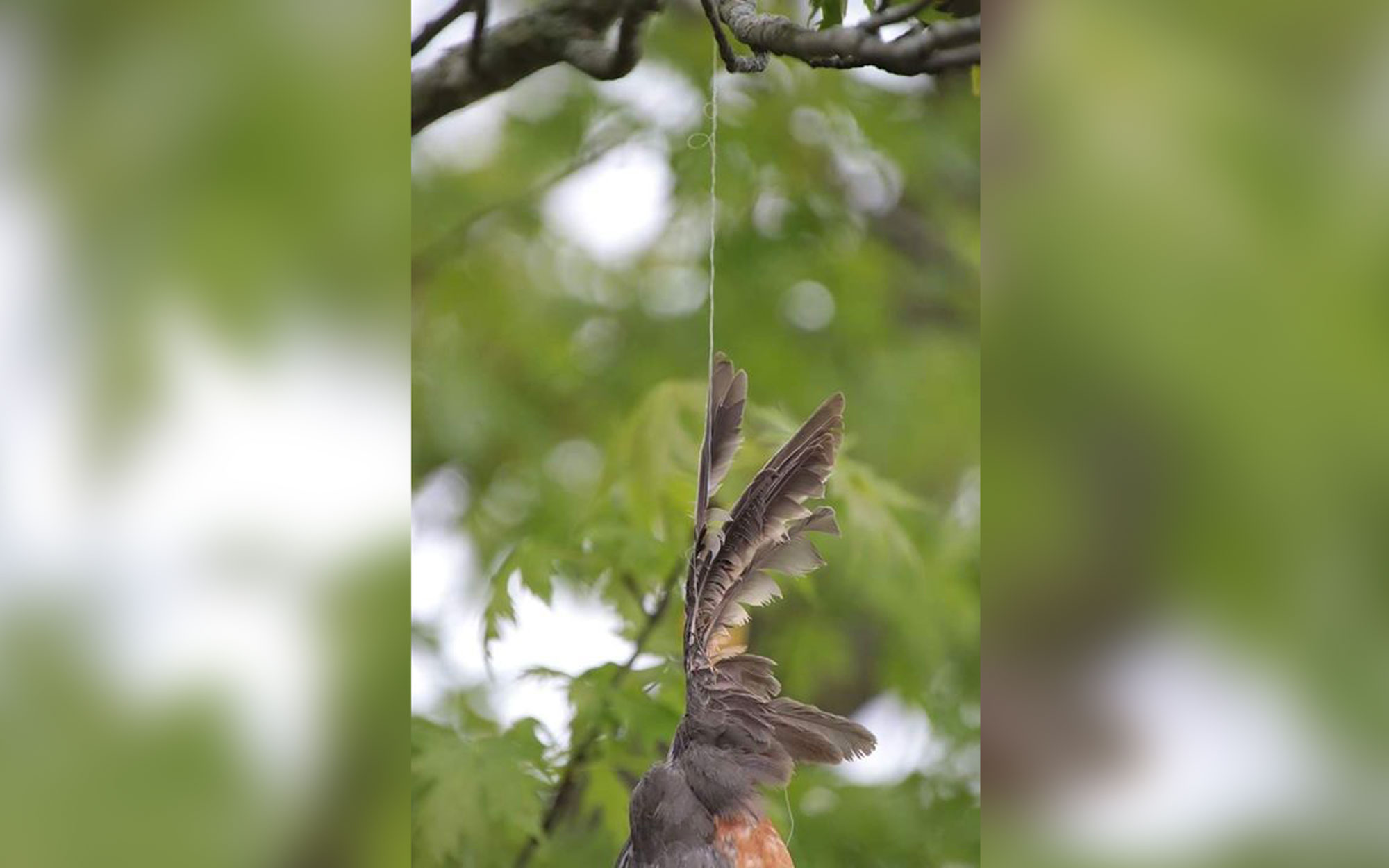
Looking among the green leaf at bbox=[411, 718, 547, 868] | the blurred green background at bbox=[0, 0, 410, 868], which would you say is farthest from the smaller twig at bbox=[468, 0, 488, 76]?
the green leaf at bbox=[411, 718, 547, 868]

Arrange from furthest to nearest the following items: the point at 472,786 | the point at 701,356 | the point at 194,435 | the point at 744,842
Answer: the point at 701,356, the point at 472,786, the point at 744,842, the point at 194,435

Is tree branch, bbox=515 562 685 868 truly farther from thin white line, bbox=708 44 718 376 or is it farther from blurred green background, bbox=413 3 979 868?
thin white line, bbox=708 44 718 376

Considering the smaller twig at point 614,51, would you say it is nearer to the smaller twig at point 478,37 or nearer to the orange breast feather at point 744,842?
the smaller twig at point 478,37

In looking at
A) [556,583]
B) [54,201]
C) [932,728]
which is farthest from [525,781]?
[54,201]

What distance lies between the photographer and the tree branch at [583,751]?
1295 millimetres

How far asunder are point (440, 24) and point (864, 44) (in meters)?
0.43

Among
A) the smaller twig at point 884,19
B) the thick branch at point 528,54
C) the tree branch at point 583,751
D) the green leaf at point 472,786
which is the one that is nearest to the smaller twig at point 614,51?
the thick branch at point 528,54

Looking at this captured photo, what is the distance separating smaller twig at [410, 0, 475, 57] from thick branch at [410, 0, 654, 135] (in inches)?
1.3

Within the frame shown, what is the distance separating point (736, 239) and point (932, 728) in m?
0.63

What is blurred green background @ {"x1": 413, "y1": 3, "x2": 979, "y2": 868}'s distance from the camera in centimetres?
141

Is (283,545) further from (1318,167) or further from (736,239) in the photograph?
(736,239)

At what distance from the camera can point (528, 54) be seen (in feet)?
3.38

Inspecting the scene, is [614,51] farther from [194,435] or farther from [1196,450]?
[1196,450]

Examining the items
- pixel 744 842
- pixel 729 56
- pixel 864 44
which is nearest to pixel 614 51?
pixel 729 56
